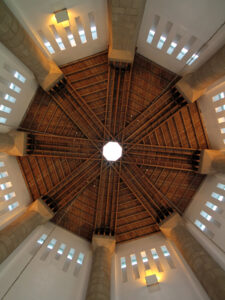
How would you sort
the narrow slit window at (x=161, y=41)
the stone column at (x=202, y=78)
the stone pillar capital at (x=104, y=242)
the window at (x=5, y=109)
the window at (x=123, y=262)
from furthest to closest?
the stone pillar capital at (x=104, y=242) < the window at (x=123, y=262) < the narrow slit window at (x=161, y=41) < the window at (x=5, y=109) < the stone column at (x=202, y=78)

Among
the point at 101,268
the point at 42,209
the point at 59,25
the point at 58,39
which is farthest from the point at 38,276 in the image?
the point at 59,25

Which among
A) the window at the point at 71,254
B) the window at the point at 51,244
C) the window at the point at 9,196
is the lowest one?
the window at the point at 71,254

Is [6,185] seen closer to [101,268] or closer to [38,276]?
[38,276]

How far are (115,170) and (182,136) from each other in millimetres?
8168

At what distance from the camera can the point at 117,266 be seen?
20.0 m

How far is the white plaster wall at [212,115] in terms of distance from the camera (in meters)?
18.2

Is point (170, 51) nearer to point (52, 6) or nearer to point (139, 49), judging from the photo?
point (139, 49)

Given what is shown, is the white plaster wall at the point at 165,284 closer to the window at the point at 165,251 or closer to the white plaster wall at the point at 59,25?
the window at the point at 165,251

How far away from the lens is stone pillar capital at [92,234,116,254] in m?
20.9

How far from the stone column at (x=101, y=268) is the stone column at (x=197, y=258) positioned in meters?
5.95

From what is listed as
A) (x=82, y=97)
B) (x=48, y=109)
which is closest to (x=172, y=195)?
(x=82, y=97)

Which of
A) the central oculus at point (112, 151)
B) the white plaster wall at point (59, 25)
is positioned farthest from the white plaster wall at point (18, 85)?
the central oculus at point (112, 151)

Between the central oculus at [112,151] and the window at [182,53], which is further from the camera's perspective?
the central oculus at [112,151]

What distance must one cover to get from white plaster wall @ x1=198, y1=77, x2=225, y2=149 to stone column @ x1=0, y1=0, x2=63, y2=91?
1407cm
